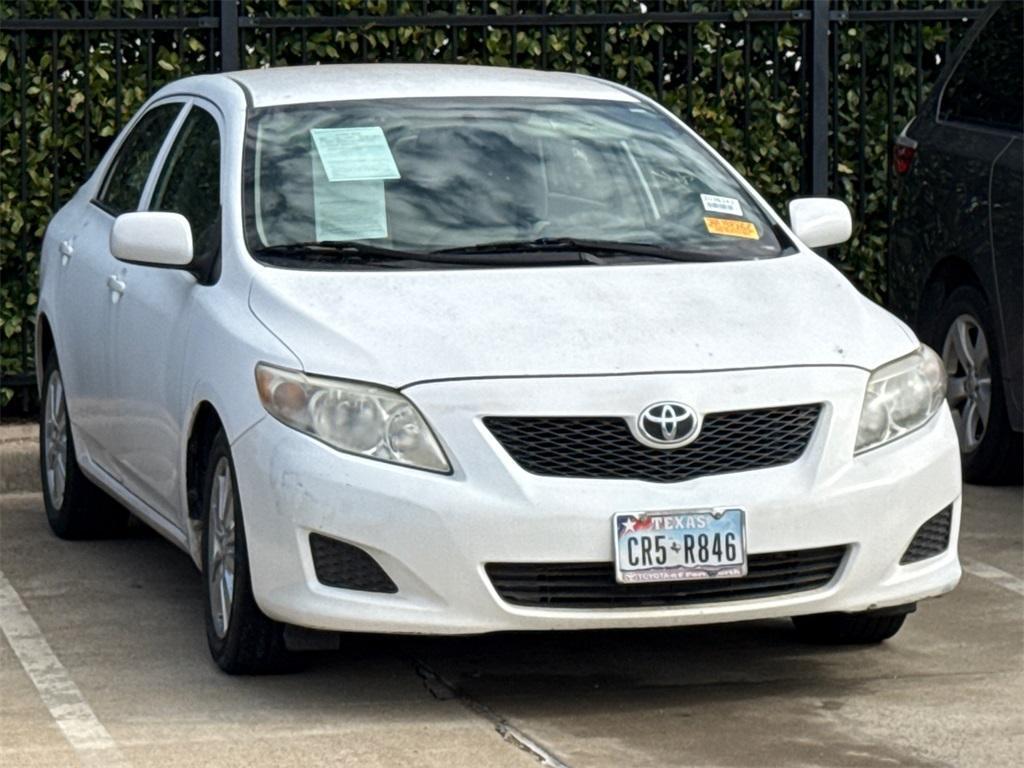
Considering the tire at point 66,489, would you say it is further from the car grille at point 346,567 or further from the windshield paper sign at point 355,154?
the car grille at point 346,567

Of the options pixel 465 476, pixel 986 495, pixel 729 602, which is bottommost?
pixel 986 495

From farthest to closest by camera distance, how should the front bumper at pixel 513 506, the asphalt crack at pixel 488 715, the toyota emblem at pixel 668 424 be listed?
the toyota emblem at pixel 668 424
the front bumper at pixel 513 506
the asphalt crack at pixel 488 715

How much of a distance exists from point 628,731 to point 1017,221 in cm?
337

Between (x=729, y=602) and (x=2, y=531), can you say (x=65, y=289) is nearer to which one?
(x=2, y=531)

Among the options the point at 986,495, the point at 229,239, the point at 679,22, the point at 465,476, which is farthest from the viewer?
the point at 679,22

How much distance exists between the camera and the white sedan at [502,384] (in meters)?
5.52

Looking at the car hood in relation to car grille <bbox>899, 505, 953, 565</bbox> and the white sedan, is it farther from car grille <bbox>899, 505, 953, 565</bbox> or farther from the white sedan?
car grille <bbox>899, 505, 953, 565</bbox>

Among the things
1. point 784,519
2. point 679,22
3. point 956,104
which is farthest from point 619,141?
point 679,22

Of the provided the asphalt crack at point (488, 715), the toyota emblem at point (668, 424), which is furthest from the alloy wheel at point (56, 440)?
the toyota emblem at point (668, 424)

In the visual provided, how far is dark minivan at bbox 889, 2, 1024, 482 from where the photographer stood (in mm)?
8375

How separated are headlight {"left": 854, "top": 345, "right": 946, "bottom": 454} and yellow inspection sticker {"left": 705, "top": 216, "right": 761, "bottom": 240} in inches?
28.8

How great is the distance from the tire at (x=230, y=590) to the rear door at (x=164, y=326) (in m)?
0.32

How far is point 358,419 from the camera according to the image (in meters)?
5.58

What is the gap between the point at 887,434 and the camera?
230 inches
